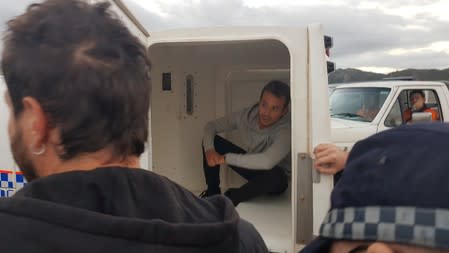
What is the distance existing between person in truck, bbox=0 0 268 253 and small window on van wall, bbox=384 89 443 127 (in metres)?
4.82


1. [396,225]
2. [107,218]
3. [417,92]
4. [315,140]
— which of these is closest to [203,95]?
[315,140]

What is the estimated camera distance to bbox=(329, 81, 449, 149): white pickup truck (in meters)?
5.45

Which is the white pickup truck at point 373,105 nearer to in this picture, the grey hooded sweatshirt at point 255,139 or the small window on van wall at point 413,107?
the small window on van wall at point 413,107

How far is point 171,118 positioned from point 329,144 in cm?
248

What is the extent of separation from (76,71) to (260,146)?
3.34m

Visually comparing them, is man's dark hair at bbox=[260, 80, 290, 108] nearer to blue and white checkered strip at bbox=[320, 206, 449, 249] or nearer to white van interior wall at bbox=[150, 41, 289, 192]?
white van interior wall at bbox=[150, 41, 289, 192]

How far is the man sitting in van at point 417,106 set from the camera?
582 centimetres

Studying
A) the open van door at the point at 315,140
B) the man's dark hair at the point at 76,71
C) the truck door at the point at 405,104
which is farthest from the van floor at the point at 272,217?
the man's dark hair at the point at 76,71

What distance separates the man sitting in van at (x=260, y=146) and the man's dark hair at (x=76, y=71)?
2.97m

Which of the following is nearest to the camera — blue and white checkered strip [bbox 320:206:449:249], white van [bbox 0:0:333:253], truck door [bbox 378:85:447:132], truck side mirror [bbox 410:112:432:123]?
blue and white checkered strip [bbox 320:206:449:249]

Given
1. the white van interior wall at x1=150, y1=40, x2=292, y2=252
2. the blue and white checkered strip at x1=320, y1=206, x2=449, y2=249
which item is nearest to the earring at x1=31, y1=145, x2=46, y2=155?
the blue and white checkered strip at x1=320, y1=206, x2=449, y2=249

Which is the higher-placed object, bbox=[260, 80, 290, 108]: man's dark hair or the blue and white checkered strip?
bbox=[260, 80, 290, 108]: man's dark hair

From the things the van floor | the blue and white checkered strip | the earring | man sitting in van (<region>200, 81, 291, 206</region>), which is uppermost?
the earring

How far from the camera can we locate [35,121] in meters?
1.01
